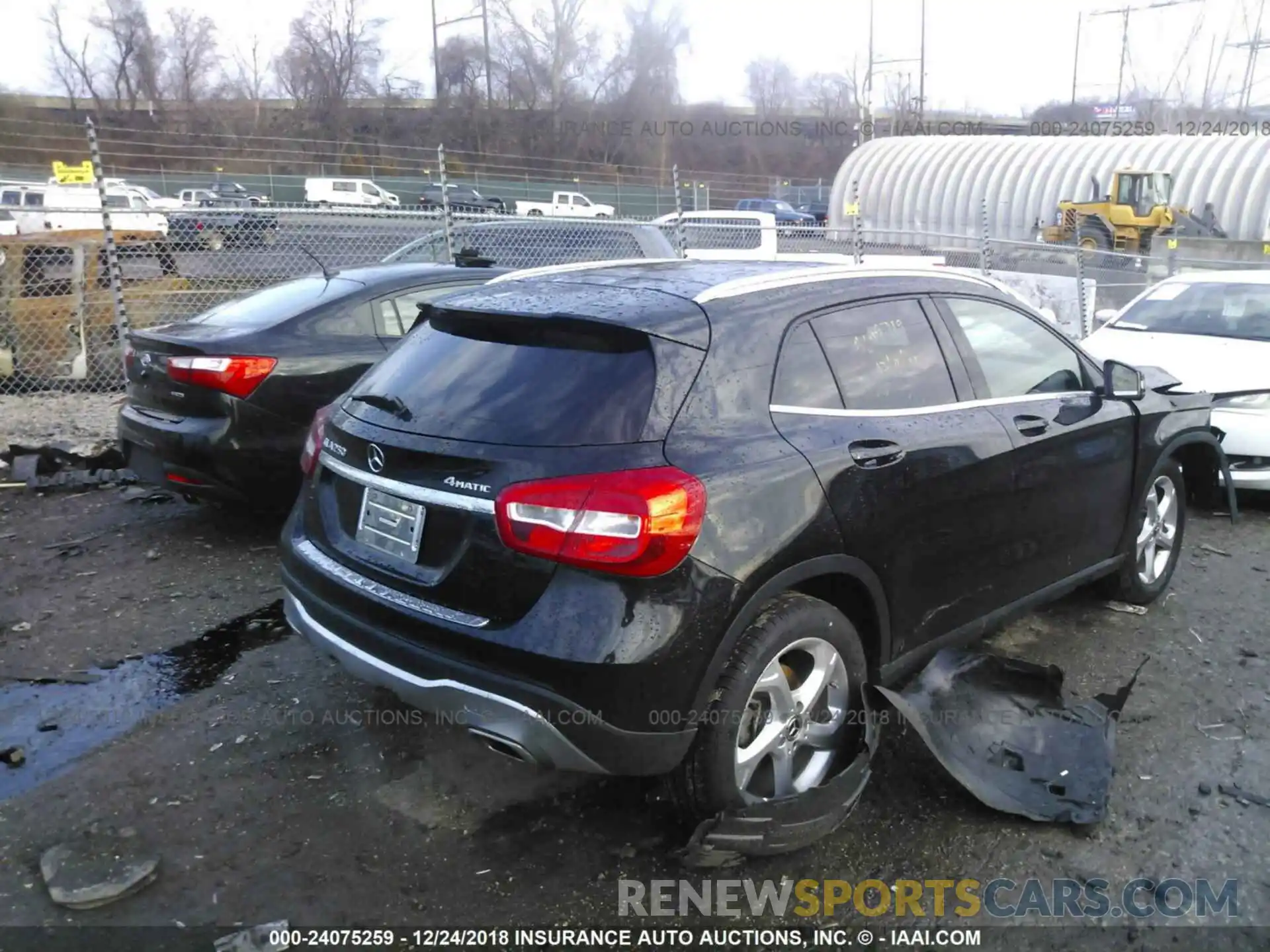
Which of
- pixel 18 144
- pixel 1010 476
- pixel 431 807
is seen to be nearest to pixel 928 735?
pixel 1010 476

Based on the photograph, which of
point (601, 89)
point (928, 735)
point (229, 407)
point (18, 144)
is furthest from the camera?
point (601, 89)

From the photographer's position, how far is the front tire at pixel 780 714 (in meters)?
2.84

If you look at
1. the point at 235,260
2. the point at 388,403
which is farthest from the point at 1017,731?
the point at 235,260

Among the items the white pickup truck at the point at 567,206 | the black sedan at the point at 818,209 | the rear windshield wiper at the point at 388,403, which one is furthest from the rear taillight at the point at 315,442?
the black sedan at the point at 818,209

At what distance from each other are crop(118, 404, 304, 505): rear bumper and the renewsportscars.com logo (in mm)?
3322

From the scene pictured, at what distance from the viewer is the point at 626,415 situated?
2.79 m

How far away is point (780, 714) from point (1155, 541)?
285cm

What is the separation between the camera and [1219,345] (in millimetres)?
7141

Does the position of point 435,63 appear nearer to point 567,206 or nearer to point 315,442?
point 567,206

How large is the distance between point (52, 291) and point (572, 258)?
543 cm

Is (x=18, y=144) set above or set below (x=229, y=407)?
above

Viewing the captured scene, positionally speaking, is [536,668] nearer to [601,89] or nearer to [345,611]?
[345,611]

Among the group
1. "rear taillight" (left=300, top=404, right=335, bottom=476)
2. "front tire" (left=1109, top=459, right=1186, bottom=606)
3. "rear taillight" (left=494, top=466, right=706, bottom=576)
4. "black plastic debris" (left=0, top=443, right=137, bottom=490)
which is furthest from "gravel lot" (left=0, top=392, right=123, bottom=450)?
"front tire" (left=1109, top=459, right=1186, bottom=606)

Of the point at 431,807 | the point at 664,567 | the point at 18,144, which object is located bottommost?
the point at 431,807
